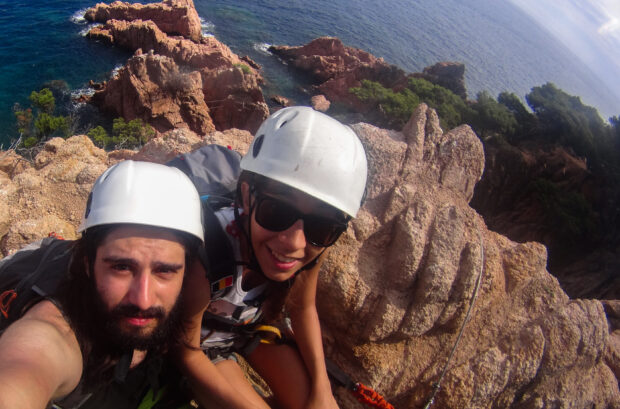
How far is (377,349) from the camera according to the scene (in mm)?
3992

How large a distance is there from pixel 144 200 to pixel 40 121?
2583cm

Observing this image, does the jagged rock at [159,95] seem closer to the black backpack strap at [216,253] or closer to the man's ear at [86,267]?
the black backpack strap at [216,253]

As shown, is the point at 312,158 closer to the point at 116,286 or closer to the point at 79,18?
the point at 116,286

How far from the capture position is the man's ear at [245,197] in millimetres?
2330

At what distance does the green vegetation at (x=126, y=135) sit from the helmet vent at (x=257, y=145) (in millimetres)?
20606

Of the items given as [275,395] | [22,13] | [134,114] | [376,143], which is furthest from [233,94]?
[22,13]

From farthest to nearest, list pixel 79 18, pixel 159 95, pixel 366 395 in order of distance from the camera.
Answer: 1. pixel 79 18
2. pixel 159 95
3. pixel 366 395

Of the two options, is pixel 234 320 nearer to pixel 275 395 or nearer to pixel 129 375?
pixel 129 375

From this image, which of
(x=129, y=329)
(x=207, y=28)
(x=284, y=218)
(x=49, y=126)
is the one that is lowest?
(x=207, y=28)

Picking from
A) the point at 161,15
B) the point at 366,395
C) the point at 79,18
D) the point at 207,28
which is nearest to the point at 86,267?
the point at 366,395

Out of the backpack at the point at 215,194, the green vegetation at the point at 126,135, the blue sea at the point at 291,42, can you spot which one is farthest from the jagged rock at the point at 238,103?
the backpack at the point at 215,194

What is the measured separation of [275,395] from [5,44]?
42.8 m

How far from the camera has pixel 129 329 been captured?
194 cm

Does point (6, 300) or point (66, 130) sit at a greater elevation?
point (6, 300)
